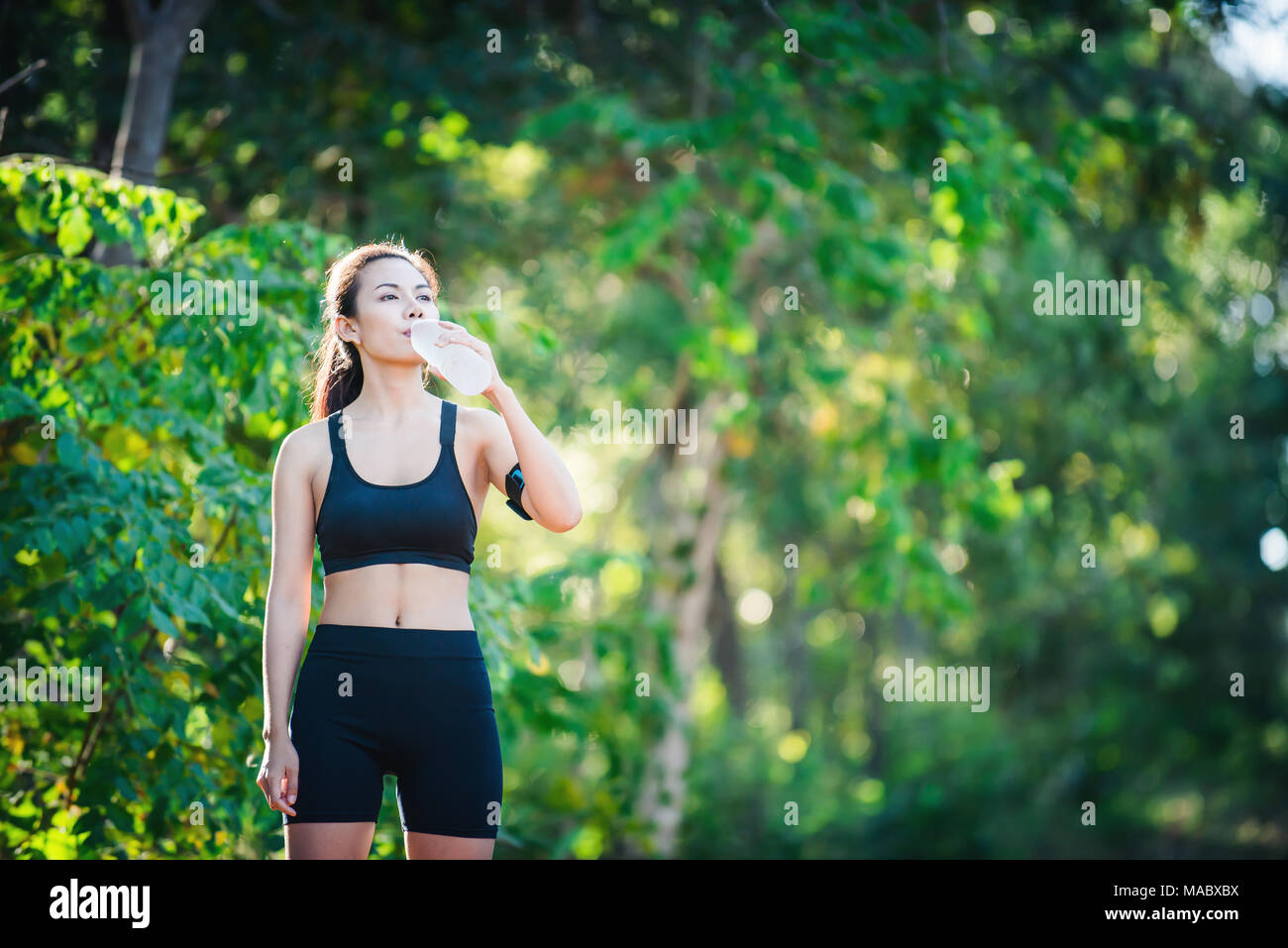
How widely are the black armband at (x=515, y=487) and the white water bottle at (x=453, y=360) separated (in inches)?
9.1

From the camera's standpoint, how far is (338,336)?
9.79 feet

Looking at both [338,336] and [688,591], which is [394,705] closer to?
[338,336]

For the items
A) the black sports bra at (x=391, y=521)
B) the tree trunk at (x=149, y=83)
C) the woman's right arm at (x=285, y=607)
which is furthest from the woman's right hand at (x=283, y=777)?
the tree trunk at (x=149, y=83)

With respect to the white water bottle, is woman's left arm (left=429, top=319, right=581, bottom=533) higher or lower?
lower

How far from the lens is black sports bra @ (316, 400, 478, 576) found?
2664mm

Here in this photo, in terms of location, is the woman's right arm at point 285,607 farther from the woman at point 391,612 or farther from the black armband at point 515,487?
the black armband at point 515,487

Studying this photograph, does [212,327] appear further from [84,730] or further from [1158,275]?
[1158,275]

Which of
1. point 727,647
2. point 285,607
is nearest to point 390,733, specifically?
point 285,607

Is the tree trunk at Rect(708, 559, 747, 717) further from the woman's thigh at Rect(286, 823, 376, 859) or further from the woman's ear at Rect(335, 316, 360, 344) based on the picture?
the woman's thigh at Rect(286, 823, 376, 859)

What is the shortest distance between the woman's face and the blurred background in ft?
4.35

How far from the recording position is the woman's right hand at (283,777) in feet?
8.48

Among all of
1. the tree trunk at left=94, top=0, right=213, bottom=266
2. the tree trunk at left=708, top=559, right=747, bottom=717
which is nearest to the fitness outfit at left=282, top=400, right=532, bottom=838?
the tree trunk at left=94, top=0, right=213, bottom=266

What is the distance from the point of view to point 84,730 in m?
4.37
